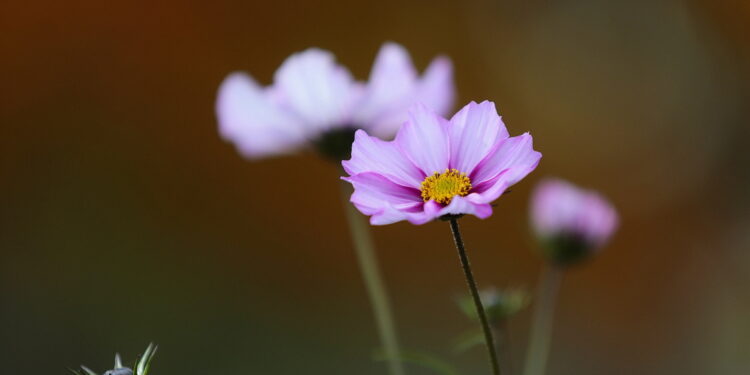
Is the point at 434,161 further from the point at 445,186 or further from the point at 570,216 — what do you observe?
the point at 570,216

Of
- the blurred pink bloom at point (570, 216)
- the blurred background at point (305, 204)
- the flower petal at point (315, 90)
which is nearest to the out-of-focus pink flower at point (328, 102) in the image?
the flower petal at point (315, 90)

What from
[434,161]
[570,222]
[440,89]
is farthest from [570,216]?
[434,161]

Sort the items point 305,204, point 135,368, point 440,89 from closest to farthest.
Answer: point 135,368, point 440,89, point 305,204

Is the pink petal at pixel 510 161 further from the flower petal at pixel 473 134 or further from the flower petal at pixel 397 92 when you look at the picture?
the flower petal at pixel 397 92

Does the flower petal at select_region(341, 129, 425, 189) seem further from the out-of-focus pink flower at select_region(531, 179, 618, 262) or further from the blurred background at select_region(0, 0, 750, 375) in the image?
the blurred background at select_region(0, 0, 750, 375)

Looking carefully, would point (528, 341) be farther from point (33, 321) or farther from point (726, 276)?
point (33, 321)

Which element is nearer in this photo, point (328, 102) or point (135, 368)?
point (135, 368)
